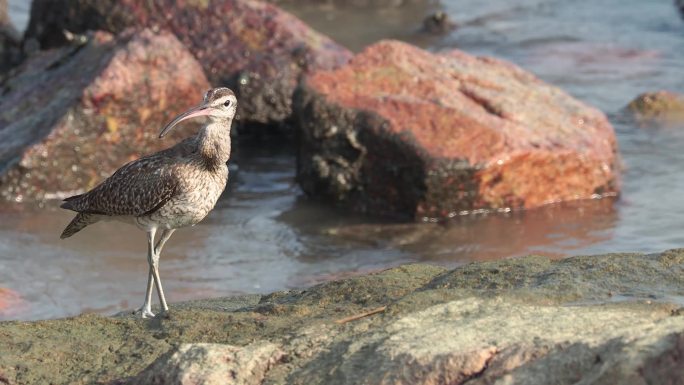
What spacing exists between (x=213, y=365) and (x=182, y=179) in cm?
191

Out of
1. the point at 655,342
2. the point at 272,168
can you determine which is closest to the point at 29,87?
the point at 272,168

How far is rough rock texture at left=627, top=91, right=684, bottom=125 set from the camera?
12.2 meters

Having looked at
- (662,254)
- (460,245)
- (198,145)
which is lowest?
(460,245)

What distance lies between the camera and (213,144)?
6066 mm

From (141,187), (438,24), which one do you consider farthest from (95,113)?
(438,24)

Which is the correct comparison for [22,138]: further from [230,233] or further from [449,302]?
[449,302]

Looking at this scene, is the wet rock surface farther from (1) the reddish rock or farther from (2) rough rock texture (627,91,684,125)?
(1) the reddish rock

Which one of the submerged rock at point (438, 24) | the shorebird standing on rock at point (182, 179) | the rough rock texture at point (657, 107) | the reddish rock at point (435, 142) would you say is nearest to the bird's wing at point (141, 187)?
the shorebird standing on rock at point (182, 179)

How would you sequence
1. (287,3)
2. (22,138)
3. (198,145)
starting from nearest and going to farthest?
(198,145), (22,138), (287,3)

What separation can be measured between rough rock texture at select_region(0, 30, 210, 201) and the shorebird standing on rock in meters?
3.59

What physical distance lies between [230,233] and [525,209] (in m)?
2.46

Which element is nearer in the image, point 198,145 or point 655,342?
point 655,342

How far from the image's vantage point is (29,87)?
10.9 metres

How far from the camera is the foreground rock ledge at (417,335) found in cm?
389
